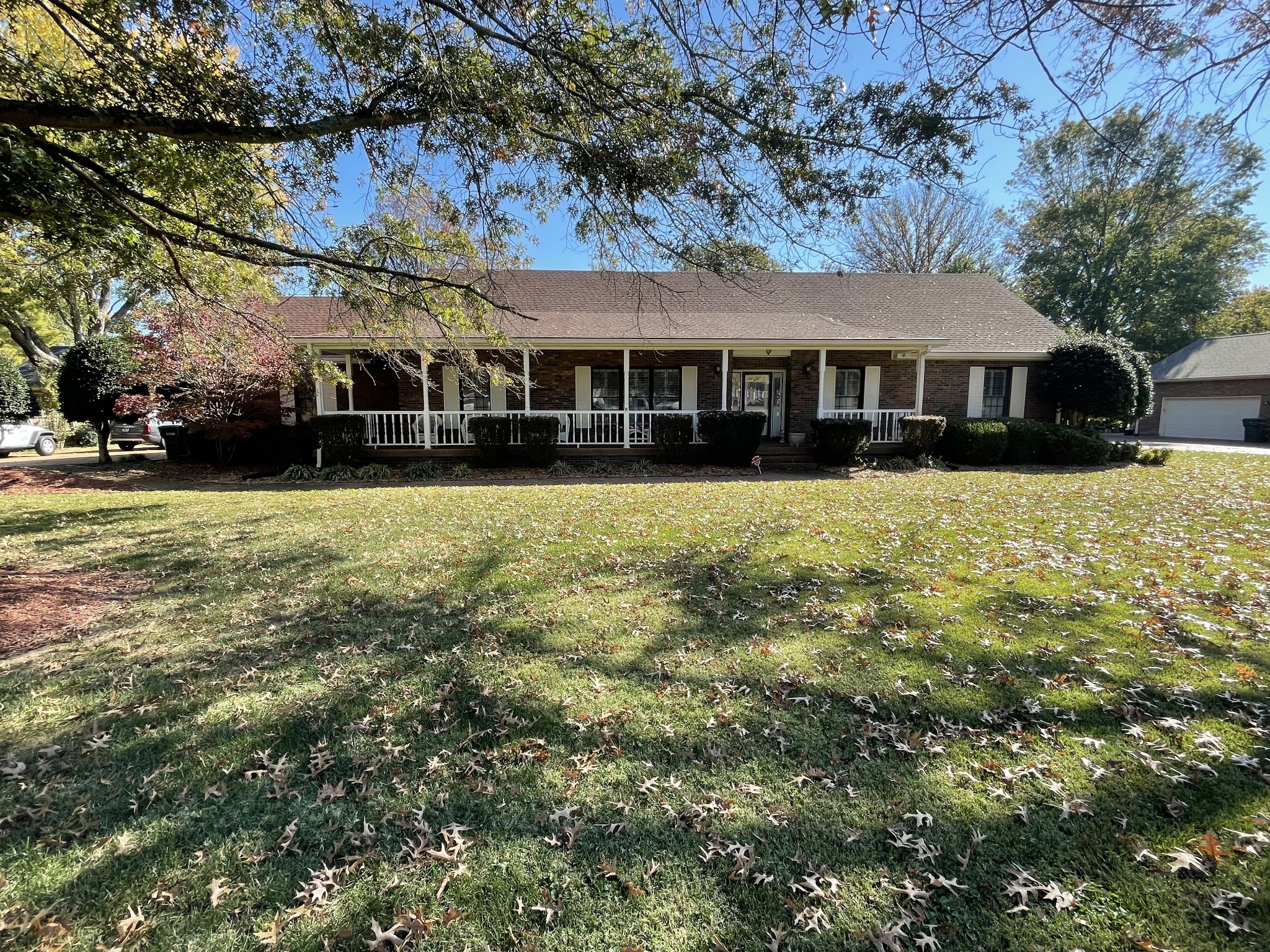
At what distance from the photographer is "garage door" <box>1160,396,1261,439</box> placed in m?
26.0

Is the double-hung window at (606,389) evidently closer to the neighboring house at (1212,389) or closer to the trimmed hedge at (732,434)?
the trimmed hedge at (732,434)

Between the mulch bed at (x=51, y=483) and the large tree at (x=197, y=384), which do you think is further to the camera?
the large tree at (x=197, y=384)

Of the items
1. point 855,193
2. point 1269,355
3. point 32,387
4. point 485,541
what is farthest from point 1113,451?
point 32,387

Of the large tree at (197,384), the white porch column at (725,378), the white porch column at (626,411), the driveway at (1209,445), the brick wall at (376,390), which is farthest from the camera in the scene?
the driveway at (1209,445)

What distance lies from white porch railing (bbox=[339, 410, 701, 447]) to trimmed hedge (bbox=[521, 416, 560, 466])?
14 cm

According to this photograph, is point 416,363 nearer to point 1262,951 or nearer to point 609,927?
point 609,927

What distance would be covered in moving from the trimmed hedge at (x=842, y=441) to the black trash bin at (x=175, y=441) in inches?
634

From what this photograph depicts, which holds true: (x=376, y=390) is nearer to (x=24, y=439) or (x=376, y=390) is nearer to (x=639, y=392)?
(x=639, y=392)

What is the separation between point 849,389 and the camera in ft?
55.1

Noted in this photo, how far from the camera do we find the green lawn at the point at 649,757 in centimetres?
191

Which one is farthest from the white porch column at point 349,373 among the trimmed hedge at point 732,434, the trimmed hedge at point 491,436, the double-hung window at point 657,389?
the trimmed hedge at point 732,434

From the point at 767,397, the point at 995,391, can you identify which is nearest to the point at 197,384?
the point at 767,397

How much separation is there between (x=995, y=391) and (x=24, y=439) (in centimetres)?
3013

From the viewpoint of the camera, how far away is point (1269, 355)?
1016 inches
